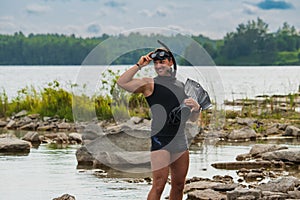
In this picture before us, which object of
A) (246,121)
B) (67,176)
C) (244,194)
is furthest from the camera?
(246,121)

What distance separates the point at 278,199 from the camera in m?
10.4

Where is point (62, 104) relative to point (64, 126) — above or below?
above

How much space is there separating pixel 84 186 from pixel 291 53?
315 ft

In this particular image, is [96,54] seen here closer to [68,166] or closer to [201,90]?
[201,90]

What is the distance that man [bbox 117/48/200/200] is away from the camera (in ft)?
29.0

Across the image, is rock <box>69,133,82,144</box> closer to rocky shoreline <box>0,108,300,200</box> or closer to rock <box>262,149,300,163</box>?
rocky shoreline <box>0,108,300,200</box>

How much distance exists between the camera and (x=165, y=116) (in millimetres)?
8828

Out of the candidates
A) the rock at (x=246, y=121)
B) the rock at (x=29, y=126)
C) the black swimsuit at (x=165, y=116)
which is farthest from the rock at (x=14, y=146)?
the black swimsuit at (x=165, y=116)

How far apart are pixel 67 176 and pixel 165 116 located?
4.66m

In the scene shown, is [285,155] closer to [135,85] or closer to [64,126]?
[135,85]

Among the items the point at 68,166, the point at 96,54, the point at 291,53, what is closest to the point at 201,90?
the point at 96,54

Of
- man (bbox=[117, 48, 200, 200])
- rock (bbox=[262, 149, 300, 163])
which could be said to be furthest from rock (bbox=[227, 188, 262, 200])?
rock (bbox=[262, 149, 300, 163])

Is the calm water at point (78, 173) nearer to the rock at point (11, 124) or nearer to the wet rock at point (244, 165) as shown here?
the wet rock at point (244, 165)


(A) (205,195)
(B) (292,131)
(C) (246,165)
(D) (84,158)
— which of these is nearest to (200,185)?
(A) (205,195)
